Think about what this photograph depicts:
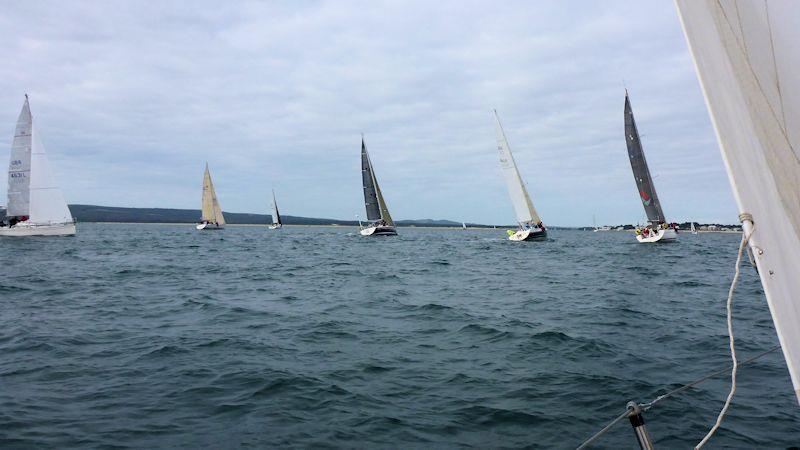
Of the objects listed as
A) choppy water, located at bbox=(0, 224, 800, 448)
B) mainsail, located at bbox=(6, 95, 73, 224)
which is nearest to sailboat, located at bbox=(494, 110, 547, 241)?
choppy water, located at bbox=(0, 224, 800, 448)

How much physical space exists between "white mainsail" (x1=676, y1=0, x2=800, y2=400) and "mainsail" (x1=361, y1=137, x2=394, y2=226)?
60792mm

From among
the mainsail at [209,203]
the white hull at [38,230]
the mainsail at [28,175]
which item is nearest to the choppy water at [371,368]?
the mainsail at [28,175]

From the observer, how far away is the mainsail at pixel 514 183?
4653cm

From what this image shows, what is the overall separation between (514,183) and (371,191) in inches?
894

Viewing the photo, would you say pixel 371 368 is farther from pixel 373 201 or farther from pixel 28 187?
pixel 373 201

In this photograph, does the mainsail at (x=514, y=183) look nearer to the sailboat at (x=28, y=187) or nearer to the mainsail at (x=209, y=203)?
the sailboat at (x=28, y=187)

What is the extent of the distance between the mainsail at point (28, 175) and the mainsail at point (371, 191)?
111 feet

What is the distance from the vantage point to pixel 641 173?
46.2 metres

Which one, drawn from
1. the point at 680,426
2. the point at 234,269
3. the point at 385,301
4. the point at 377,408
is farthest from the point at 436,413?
the point at 234,269

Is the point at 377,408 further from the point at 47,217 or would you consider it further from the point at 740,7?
the point at 47,217

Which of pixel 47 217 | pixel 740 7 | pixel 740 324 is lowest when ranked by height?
pixel 740 324

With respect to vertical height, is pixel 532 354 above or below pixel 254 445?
below

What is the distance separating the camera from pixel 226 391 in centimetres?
613

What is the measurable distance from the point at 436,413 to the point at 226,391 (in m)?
2.75
